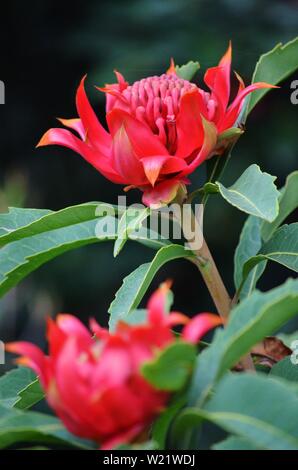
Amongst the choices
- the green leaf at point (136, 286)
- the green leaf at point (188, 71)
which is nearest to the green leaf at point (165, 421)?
the green leaf at point (136, 286)

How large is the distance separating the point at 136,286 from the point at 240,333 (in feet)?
0.95

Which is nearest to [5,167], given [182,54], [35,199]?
[35,199]

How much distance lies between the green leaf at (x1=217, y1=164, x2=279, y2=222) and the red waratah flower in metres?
0.21

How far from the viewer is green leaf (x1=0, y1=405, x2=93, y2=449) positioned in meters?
0.57

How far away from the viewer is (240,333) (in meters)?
0.56

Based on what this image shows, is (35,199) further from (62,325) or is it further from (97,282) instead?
(62,325)

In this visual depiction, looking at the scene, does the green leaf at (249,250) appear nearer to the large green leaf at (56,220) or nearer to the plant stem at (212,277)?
the plant stem at (212,277)

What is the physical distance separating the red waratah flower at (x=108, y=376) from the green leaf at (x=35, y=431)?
27mm

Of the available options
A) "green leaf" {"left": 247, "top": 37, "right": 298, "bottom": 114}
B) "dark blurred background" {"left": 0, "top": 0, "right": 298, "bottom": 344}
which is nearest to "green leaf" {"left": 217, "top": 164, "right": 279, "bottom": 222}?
"green leaf" {"left": 247, "top": 37, "right": 298, "bottom": 114}

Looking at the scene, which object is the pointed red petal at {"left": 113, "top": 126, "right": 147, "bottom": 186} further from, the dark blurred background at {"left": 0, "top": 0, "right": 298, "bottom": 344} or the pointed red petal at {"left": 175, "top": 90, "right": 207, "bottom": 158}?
the dark blurred background at {"left": 0, "top": 0, "right": 298, "bottom": 344}

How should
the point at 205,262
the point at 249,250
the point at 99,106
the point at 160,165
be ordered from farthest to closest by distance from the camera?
the point at 99,106 < the point at 249,250 < the point at 205,262 < the point at 160,165

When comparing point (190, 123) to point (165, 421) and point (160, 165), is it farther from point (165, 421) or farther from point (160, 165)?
point (165, 421)

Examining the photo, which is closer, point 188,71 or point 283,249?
point 283,249

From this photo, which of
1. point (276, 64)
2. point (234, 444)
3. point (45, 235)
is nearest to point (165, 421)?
point (234, 444)
